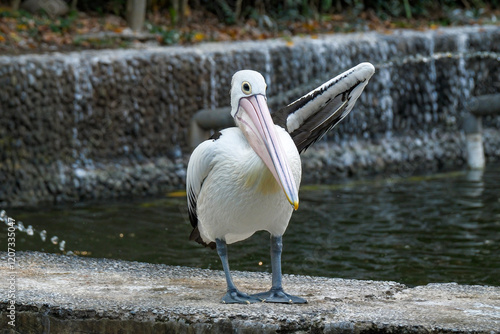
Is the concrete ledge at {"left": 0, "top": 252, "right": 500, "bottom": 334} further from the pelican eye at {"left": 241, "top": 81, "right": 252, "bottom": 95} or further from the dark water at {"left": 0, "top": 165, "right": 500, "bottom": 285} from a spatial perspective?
the dark water at {"left": 0, "top": 165, "right": 500, "bottom": 285}

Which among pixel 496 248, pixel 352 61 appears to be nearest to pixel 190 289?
pixel 496 248

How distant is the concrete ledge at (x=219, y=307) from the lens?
3449mm

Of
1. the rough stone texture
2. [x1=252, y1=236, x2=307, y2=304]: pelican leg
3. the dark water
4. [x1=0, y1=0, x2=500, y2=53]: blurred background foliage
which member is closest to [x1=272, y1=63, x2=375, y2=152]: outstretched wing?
[x1=252, y1=236, x2=307, y2=304]: pelican leg

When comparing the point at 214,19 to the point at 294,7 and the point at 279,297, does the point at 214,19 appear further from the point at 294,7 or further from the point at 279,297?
the point at 279,297

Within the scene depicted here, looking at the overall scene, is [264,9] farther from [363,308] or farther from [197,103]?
[363,308]

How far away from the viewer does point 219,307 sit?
143 inches

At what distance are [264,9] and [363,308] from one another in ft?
36.3

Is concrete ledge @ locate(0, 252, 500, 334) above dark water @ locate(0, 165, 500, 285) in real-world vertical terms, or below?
above

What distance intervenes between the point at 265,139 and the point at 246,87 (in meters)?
0.32

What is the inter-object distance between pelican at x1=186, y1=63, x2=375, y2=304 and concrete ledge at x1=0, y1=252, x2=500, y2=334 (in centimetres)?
24

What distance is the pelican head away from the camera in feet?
11.4

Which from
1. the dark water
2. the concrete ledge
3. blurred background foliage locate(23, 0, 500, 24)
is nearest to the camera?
the concrete ledge

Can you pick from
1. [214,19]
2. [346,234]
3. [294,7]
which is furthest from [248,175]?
[294,7]

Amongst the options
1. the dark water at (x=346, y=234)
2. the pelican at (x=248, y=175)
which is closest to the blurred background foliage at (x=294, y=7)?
the dark water at (x=346, y=234)
